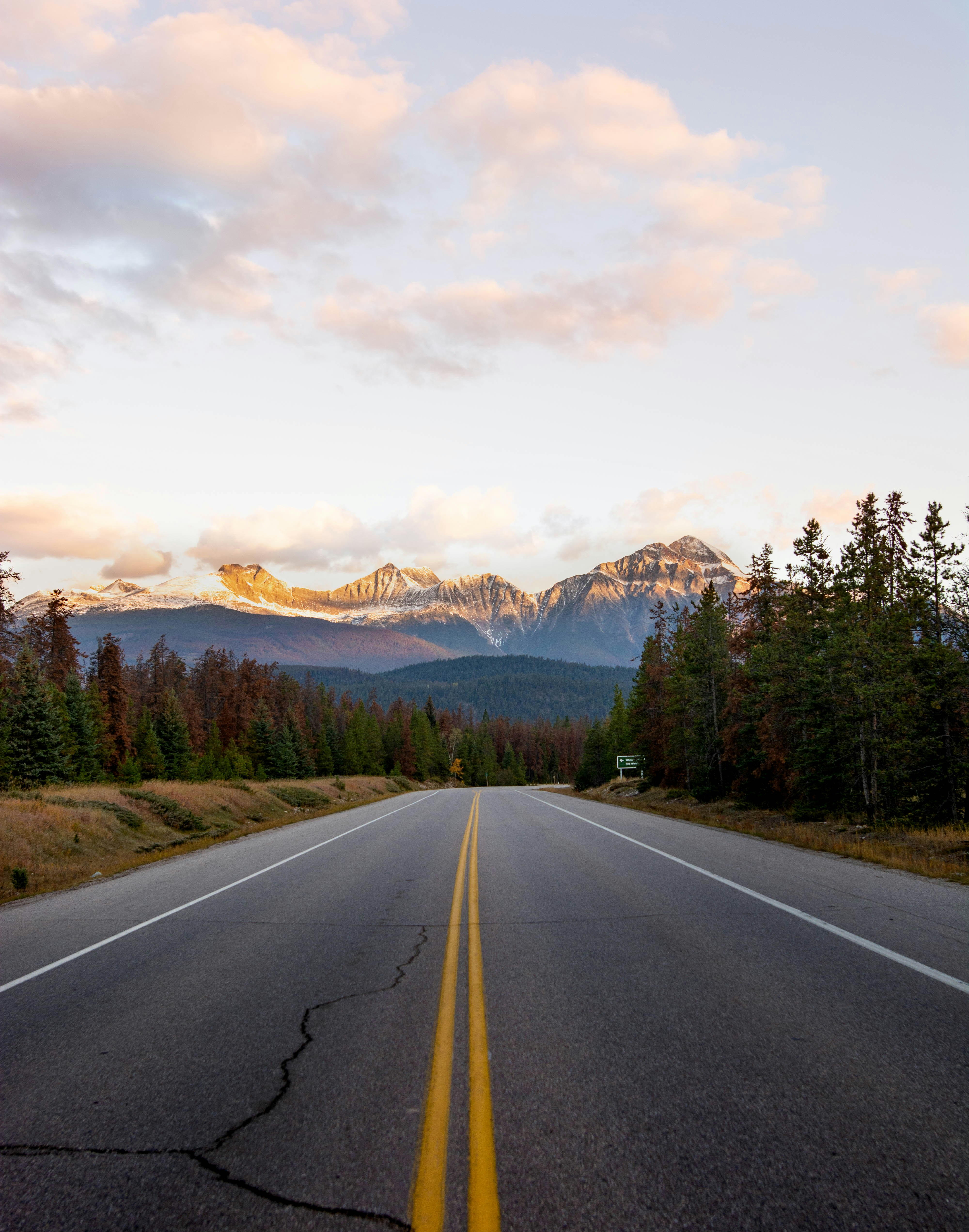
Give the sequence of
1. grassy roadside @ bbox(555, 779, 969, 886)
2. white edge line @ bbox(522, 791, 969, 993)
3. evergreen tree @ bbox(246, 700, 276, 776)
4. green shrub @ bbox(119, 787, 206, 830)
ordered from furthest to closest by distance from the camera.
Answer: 1. evergreen tree @ bbox(246, 700, 276, 776)
2. green shrub @ bbox(119, 787, 206, 830)
3. grassy roadside @ bbox(555, 779, 969, 886)
4. white edge line @ bbox(522, 791, 969, 993)

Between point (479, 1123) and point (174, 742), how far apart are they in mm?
57485

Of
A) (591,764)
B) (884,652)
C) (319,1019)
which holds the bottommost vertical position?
(591,764)

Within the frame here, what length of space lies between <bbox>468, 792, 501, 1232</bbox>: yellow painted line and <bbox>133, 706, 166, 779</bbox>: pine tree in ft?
165

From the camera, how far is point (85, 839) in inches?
699

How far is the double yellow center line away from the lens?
116 inches

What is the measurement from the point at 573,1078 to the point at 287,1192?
1.79 m

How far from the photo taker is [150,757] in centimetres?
5044

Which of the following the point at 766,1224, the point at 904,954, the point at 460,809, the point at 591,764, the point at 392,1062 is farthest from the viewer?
the point at 591,764

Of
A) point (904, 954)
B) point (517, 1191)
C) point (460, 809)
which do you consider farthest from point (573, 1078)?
point (460, 809)

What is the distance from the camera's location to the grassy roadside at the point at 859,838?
38.2 feet

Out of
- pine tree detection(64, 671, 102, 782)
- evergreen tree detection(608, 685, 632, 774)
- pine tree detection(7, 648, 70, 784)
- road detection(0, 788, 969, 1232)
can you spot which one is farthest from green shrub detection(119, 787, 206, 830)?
evergreen tree detection(608, 685, 632, 774)

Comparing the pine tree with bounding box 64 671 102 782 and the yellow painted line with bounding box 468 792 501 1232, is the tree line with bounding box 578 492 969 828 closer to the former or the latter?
the yellow painted line with bounding box 468 792 501 1232

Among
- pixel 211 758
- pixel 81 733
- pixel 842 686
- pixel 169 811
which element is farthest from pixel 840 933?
pixel 211 758

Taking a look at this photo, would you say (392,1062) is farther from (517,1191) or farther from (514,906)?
(514,906)
